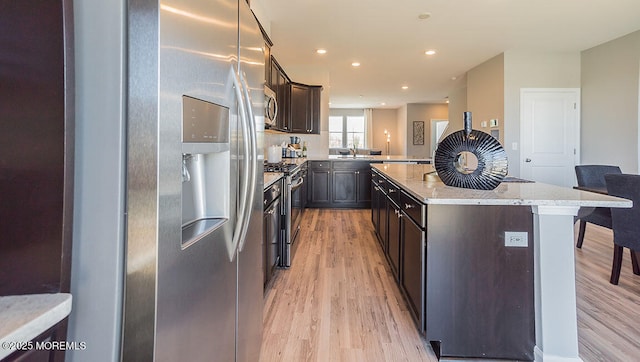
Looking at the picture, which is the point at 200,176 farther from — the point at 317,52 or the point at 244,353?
the point at 317,52

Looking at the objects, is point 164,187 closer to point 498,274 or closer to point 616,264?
point 498,274

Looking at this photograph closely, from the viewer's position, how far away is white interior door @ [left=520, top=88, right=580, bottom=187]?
5242mm

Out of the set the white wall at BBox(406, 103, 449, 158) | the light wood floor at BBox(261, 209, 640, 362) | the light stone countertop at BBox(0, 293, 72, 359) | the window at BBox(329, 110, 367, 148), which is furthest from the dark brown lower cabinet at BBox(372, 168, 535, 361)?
the window at BBox(329, 110, 367, 148)

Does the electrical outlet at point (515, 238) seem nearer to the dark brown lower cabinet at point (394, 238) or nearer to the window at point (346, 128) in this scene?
the dark brown lower cabinet at point (394, 238)

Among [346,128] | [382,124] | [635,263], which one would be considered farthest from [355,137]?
[635,263]

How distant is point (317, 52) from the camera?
533cm

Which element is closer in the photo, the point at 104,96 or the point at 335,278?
the point at 104,96

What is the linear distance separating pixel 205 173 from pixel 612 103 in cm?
577

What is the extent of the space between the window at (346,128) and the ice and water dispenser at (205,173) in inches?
484

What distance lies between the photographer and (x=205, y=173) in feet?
3.32

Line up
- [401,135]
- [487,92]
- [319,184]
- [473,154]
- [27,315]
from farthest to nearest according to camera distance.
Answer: [401,135] → [319,184] → [487,92] → [473,154] → [27,315]

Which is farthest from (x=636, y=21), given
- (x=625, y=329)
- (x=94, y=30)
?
(x=94, y=30)

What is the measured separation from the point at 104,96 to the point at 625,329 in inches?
110

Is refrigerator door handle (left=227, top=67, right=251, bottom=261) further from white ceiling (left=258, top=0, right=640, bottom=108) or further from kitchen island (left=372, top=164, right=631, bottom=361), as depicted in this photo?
white ceiling (left=258, top=0, right=640, bottom=108)
